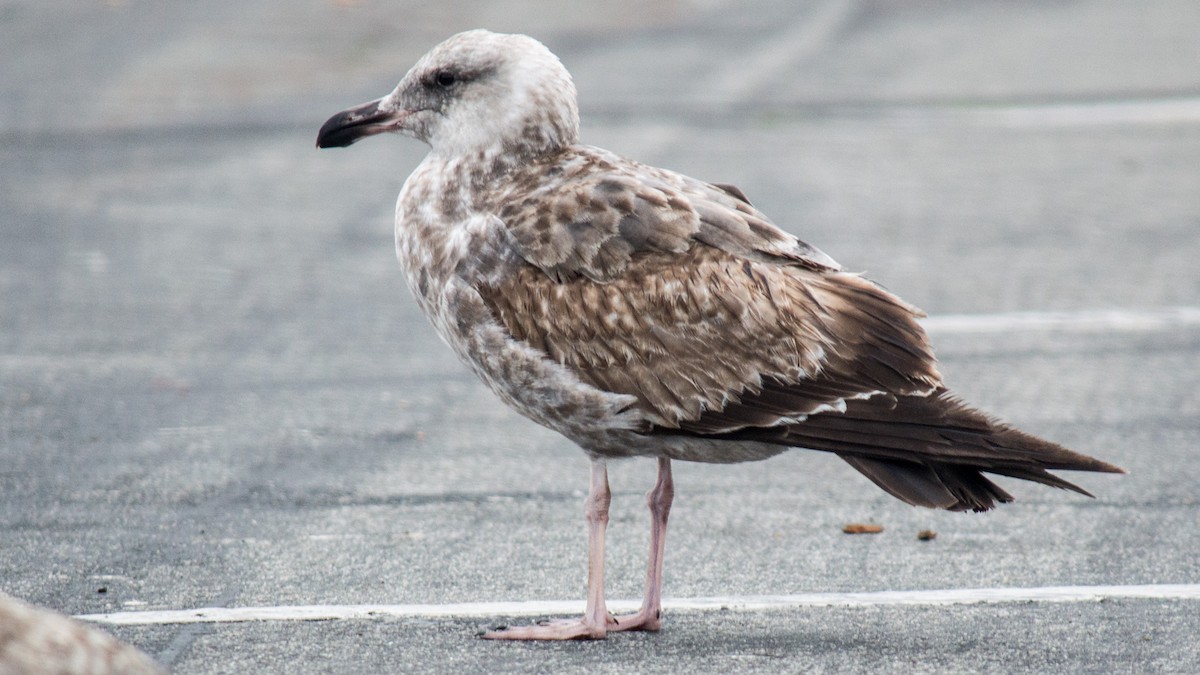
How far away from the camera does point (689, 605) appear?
543cm

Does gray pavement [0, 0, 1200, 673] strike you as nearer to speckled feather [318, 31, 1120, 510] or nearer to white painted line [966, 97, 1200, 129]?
white painted line [966, 97, 1200, 129]

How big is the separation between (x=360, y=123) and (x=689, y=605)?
196cm

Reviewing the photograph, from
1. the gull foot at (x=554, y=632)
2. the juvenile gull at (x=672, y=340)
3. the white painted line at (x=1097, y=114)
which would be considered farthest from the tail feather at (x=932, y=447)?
the white painted line at (x=1097, y=114)

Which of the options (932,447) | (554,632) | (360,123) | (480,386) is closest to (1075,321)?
(480,386)

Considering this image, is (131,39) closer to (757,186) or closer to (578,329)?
(757,186)

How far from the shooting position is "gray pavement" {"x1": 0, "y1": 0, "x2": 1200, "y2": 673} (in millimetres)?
5332

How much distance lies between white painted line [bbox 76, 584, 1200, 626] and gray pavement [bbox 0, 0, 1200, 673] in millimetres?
71

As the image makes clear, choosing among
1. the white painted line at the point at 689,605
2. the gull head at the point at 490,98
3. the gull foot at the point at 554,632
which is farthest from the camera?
the gull head at the point at 490,98

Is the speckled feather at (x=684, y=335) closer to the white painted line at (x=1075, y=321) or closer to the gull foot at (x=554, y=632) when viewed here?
the gull foot at (x=554, y=632)

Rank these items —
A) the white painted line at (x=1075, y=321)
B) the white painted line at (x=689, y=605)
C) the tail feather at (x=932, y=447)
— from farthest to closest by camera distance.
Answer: the white painted line at (x=1075, y=321) → the white painted line at (x=689, y=605) → the tail feather at (x=932, y=447)

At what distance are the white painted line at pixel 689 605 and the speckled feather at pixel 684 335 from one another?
0.54 metres

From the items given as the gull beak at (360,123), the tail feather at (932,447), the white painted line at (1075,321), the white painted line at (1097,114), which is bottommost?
the white painted line at (1075,321)

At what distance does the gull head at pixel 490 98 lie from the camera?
17.9 ft

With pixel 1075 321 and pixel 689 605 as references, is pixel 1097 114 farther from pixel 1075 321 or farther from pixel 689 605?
pixel 689 605
